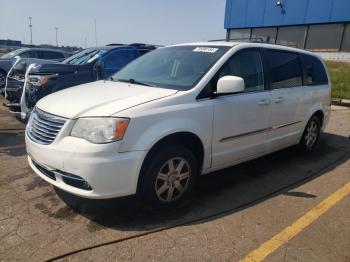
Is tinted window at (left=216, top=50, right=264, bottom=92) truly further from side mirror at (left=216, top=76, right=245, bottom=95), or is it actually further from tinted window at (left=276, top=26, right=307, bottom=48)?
tinted window at (left=276, top=26, right=307, bottom=48)

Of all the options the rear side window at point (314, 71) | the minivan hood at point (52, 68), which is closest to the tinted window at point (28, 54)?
the minivan hood at point (52, 68)

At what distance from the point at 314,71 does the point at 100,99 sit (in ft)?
12.3

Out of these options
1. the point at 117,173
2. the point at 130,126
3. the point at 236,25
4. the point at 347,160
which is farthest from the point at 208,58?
the point at 236,25

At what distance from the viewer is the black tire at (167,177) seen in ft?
10.4

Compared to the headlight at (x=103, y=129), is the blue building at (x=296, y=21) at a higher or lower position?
higher

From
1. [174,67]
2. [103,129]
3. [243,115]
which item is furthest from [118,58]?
[103,129]

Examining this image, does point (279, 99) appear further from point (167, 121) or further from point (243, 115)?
point (167, 121)

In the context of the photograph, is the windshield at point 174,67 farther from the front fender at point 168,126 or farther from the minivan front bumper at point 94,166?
the minivan front bumper at point 94,166

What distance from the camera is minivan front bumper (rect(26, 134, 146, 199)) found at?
2900 millimetres

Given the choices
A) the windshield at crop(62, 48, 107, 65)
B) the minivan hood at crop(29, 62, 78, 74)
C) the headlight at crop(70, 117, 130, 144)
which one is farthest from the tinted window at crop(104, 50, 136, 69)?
the headlight at crop(70, 117, 130, 144)

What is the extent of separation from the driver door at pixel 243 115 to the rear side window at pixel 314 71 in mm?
1356

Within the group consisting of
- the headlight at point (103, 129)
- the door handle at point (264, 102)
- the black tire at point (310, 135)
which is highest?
the door handle at point (264, 102)

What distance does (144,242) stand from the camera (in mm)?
2938

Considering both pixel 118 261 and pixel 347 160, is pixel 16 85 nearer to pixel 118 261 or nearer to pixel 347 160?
pixel 118 261
